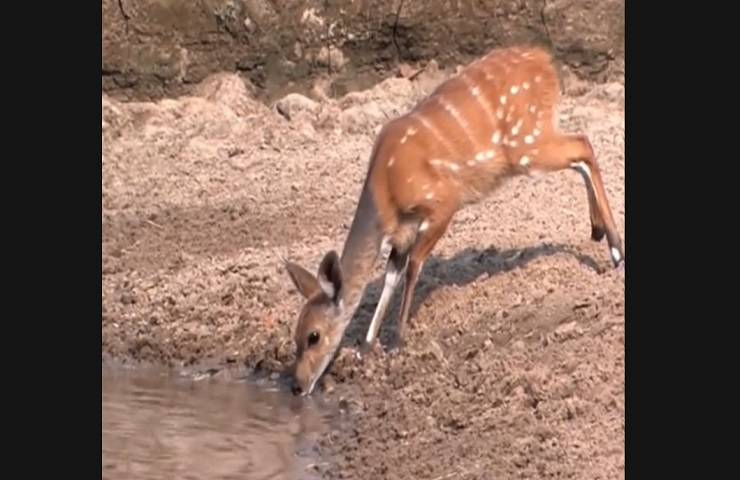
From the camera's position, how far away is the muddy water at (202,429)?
873 centimetres

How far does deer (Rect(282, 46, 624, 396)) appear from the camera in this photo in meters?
9.82

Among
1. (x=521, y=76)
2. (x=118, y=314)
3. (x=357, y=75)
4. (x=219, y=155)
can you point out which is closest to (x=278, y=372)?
(x=118, y=314)

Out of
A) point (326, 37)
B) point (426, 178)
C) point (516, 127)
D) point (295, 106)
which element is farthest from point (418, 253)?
point (326, 37)

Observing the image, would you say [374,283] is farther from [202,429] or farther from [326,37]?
[326,37]

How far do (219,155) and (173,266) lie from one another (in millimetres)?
1710

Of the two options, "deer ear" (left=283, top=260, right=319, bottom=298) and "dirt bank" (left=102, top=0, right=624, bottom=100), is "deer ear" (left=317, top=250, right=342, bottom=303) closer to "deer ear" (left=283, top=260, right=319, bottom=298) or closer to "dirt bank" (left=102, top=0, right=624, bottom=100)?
"deer ear" (left=283, top=260, right=319, bottom=298)

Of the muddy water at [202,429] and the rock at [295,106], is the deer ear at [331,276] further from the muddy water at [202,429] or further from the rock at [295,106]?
the rock at [295,106]

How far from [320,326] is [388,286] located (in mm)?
467

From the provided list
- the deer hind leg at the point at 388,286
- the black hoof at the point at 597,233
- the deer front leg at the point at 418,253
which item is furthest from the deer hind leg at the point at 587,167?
the deer hind leg at the point at 388,286

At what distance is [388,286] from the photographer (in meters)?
10.0

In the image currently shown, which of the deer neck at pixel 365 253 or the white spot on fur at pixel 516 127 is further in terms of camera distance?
the white spot on fur at pixel 516 127

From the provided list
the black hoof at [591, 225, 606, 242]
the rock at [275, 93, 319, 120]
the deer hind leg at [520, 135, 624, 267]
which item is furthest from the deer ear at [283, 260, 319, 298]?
the rock at [275, 93, 319, 120]

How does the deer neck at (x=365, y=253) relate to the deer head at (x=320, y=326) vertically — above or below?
above

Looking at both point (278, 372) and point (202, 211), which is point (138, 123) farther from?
point (278, 372)
